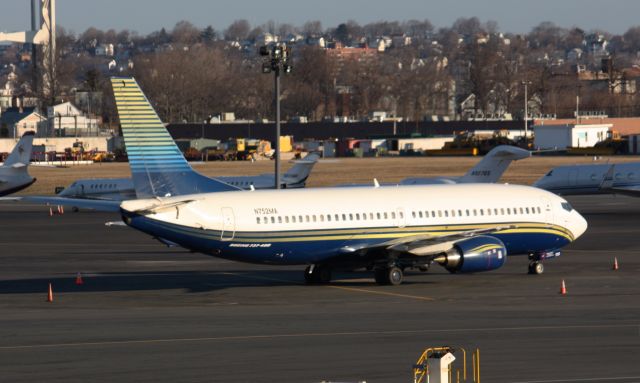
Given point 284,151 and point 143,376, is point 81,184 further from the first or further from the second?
point 284,151

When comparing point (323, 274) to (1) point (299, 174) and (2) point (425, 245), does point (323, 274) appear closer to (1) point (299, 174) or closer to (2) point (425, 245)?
(2) point (425, 245)

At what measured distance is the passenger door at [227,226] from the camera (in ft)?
129

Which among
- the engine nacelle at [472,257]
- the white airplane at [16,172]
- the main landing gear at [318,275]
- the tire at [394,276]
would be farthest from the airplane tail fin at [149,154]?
the white airplane at [16,172]

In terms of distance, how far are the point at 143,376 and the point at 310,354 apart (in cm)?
415

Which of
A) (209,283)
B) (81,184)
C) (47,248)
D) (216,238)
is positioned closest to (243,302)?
(216,238)

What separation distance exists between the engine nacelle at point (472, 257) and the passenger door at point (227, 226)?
660cm

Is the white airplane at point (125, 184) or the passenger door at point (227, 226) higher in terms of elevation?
the passenger door at point (227, 226)

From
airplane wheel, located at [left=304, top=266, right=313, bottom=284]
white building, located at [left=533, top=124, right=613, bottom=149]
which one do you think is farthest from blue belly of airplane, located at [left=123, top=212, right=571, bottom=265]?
white building, located at [left=533, top=124, right=613, bottom=149]

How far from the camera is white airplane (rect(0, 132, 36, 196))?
3223 inches

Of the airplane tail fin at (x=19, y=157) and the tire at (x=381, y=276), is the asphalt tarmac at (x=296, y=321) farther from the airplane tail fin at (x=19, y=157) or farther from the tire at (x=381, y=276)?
the airplane tail fin at (x=19, y=157)

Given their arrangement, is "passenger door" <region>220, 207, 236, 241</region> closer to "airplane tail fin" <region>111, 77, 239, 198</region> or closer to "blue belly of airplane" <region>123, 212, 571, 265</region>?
"blue belly of airplane" <region>123, 212, 571, 265</region>

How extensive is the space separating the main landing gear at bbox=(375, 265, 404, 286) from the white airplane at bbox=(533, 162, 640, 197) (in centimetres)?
3326

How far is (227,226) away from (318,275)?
14.3 ft

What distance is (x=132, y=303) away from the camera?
125 ft
